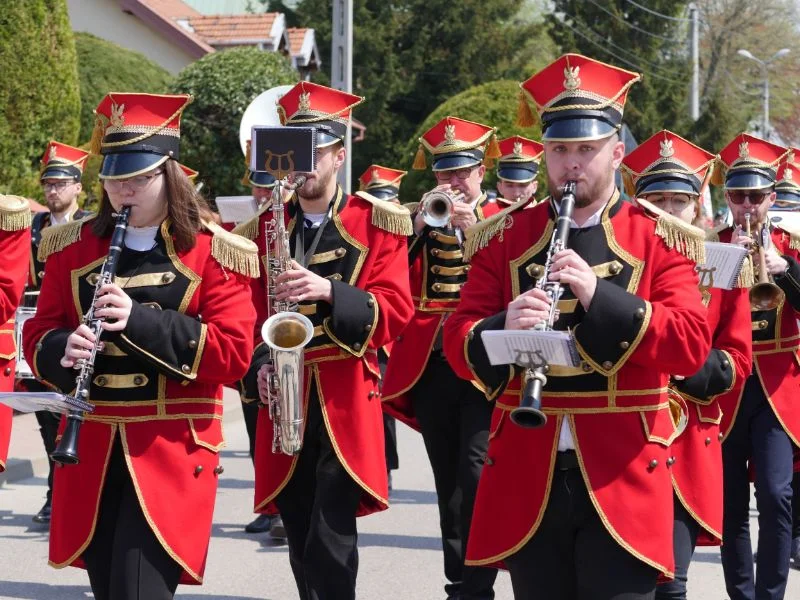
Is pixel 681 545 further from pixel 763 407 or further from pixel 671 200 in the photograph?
pixel 763 407

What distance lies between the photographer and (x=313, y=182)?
6.01 meters

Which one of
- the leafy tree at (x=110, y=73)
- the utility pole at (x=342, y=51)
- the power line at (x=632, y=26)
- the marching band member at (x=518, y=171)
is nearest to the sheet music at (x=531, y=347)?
the marching band member at (x=518, y=171)

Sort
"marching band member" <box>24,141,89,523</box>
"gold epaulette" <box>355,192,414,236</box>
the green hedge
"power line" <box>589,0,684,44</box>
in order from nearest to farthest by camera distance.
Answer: "gold epaulette" <box>355,192,414,236</box> → "marching band member" <box>24,141,89,523</box> → the green hedge → "power line" <box>589,0,684,44</box>

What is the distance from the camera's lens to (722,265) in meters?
5.85

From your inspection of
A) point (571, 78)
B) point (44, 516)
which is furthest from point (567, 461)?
point (44, 516)

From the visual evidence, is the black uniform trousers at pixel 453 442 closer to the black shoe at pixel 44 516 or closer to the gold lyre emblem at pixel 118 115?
the gold lyre emblem at pixel 118 115

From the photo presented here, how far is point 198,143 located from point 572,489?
17.0 meters

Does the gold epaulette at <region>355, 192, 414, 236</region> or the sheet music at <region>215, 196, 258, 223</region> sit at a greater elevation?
the gold epaulette at <region>355, 192, 414, 236</region>

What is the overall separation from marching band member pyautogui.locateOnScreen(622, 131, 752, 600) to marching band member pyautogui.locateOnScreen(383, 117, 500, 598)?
1380 mm

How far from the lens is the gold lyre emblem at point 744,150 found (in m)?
7.12

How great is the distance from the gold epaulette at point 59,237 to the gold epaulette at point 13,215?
58.9 inches

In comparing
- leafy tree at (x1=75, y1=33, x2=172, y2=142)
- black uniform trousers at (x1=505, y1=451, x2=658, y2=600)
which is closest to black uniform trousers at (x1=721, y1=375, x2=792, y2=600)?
black uniform trousers at (x1=505, y1=451, x2=658, y2=600)

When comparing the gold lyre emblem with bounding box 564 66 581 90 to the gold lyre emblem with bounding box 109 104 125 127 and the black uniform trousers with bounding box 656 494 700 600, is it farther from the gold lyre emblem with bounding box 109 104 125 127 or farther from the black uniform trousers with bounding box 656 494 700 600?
the black uniform trousers with bounding box 656 494 700 600

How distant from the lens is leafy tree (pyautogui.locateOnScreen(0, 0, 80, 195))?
51.4 feet
